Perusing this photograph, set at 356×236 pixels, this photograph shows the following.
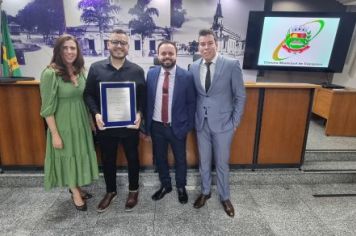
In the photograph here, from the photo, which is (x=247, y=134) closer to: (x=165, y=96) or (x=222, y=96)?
(x=222, y=96)

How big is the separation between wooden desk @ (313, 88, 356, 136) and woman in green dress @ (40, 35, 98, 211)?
3.50m

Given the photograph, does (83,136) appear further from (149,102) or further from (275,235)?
(275,235)

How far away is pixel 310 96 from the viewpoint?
2531 millimetres

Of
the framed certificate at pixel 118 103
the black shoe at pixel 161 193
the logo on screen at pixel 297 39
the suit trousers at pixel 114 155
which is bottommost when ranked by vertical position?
the black shoe at pixel 161 193

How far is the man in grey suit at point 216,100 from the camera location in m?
1.88

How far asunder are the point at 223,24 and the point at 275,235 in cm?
384

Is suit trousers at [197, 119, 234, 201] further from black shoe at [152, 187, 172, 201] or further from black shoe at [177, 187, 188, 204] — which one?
black shoe at [152, 187, 172, 201]

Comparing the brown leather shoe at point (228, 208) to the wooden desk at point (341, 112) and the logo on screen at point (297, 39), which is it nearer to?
the wooden desk at point (341, 112)

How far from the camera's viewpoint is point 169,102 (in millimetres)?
1997

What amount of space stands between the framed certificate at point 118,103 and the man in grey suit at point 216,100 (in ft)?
1.78

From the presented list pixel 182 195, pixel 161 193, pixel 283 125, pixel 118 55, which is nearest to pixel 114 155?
pixel 161 193

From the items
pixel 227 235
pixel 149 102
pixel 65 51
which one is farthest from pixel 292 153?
pixel 65 51

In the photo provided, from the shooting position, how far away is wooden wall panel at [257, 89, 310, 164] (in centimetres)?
252

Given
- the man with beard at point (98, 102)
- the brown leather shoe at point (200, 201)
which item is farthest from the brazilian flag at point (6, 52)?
the brown leather shoe at point (200, 201)
